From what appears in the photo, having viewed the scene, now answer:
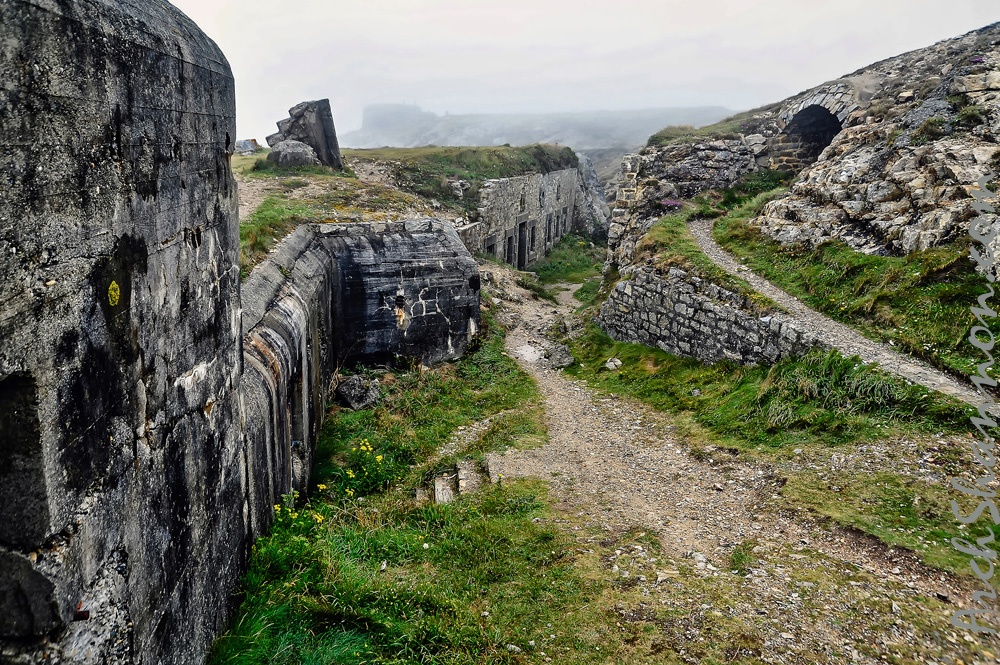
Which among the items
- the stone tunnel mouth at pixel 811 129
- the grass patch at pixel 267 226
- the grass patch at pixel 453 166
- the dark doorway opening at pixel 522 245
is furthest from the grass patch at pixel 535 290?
the grass patch at pixel 267 226

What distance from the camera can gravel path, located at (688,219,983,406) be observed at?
7645 mm

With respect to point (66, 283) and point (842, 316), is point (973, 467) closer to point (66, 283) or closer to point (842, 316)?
point (842, 316)

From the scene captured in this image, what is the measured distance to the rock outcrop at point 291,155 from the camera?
18156 mm

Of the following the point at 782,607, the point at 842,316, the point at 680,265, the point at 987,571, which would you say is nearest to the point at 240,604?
the point at 782,607

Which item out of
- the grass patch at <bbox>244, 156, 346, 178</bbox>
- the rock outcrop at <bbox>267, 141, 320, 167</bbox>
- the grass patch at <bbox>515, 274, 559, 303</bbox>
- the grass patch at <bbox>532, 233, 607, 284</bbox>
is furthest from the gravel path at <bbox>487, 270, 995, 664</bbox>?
the grass patch at <bbox>532, 233, 607, 284</bbox>

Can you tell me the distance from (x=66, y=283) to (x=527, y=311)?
50.5 ft

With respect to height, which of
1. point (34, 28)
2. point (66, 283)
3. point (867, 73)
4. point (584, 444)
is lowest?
point (584, 444)

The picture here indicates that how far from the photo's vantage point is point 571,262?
96.6 ft

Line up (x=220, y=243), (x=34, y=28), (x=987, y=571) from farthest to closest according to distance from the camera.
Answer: (x=987, y=571), (x=220, y=243), (x=34, y=28)

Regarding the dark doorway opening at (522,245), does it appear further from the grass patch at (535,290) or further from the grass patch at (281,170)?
the grass patch at (281,170)

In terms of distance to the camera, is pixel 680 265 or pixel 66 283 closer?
pixel 66 283

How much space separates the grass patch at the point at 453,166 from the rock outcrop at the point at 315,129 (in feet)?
9.38

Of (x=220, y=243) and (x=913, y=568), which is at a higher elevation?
(x=220, y=243)

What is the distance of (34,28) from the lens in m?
2.22
